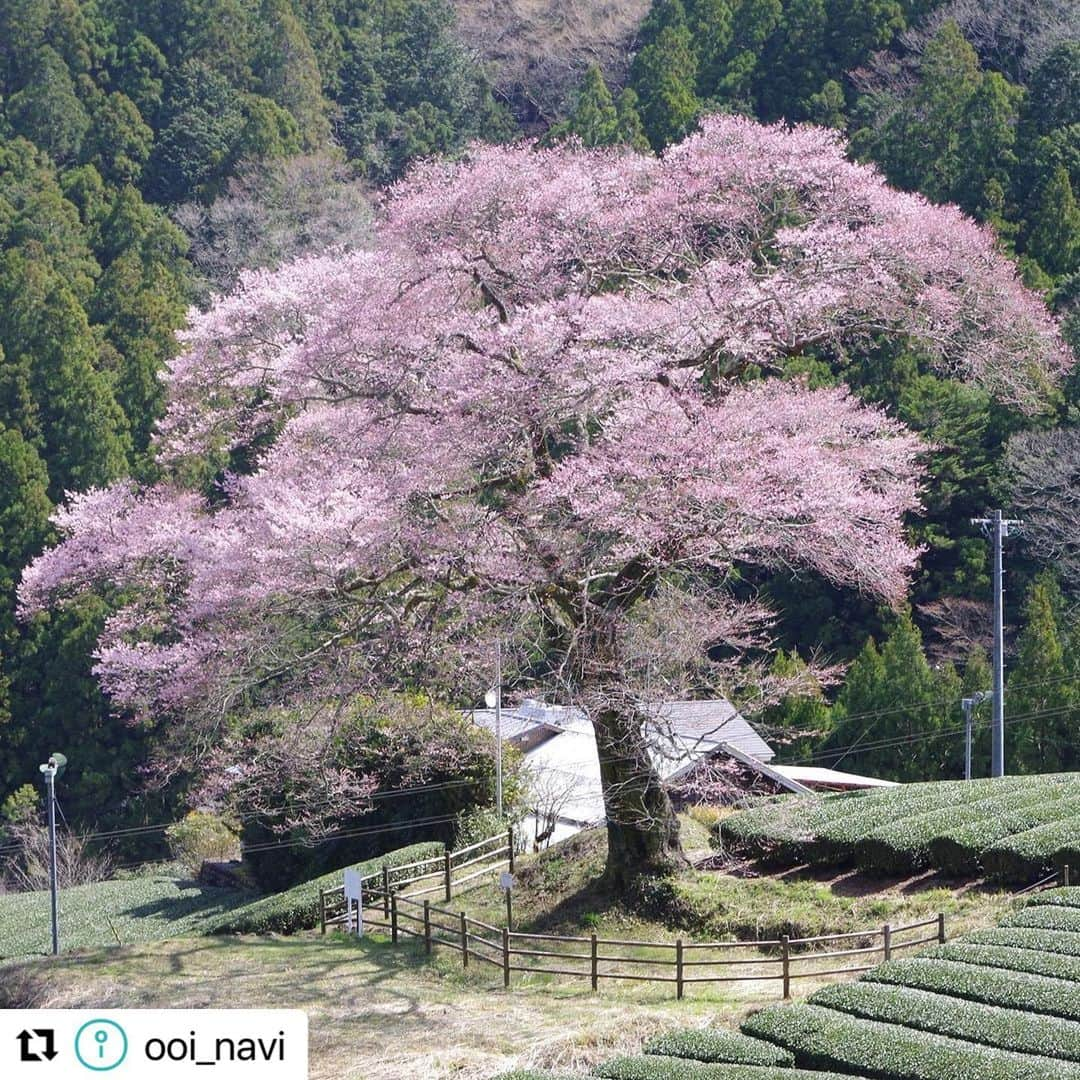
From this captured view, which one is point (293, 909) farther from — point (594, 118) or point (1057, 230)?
point (594, 118)

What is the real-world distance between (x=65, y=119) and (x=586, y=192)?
40.4 m

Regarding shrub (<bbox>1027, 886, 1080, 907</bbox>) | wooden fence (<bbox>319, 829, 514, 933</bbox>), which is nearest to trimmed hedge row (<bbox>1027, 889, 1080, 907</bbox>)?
shrub (<bbox>1027, 886, 1080, 907</bbox>)

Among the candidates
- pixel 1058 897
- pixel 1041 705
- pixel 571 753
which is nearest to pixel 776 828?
pixel 1058 897

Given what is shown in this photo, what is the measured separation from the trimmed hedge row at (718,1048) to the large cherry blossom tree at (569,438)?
13.2 feet

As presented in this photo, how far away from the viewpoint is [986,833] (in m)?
A: 16.1

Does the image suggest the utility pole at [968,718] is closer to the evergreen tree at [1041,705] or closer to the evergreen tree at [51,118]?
the evergreen tree at [1041,705]

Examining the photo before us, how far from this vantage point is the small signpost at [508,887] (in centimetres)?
1587

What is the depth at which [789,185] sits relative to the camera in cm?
1752

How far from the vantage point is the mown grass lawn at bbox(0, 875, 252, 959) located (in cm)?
2158

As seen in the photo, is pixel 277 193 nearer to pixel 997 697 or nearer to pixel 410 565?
pixel 997 697

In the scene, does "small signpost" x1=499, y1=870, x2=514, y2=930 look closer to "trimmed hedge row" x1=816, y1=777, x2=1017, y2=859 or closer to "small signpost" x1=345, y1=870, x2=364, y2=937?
"small signpost" x1=345, y1=870, x2=364, y2=937

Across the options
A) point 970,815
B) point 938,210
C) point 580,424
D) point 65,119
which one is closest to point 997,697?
point 970,815

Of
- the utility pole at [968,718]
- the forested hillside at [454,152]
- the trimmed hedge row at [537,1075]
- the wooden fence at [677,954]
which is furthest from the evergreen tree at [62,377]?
the trimmed hedge row at [537,1075]

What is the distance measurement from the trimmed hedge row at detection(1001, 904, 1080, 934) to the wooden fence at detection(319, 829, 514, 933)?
6309 millimetres
